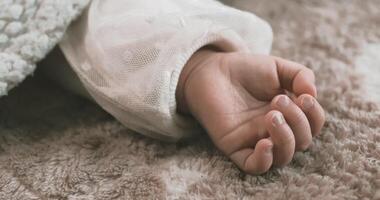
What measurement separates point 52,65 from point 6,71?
10 cm

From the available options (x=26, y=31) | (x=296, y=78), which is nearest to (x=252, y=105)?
(x=296, y=78)

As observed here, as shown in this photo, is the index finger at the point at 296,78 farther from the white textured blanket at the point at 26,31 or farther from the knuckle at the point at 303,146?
the white textured blanket at the point at 26,31

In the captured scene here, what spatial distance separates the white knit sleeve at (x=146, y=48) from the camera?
1.77 feet

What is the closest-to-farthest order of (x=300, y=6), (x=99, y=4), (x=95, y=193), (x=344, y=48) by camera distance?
(x=95, y=193)
(x=99, y=4)
(x=344, y=48)
(x=300, y=6)

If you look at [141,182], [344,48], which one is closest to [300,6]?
[344,48]

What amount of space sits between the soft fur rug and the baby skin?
0.02m

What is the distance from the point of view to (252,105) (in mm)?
544

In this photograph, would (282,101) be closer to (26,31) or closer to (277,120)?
(277,120)

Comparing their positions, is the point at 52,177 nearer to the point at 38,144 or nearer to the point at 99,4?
the point at 38,144

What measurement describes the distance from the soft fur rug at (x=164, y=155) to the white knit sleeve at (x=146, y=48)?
0.10 ft

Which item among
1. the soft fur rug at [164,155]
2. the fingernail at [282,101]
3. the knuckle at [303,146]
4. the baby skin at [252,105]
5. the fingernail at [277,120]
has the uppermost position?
the fingernail at [282,101]

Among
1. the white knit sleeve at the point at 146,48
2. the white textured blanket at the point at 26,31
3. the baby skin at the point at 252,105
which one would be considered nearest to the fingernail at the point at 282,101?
the baby skin at the point at 252,105

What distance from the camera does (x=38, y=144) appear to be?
57 centimetres

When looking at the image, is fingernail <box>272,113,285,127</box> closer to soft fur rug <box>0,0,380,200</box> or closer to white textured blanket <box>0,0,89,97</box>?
soft fur rug <box>0,0,380,200</box>
